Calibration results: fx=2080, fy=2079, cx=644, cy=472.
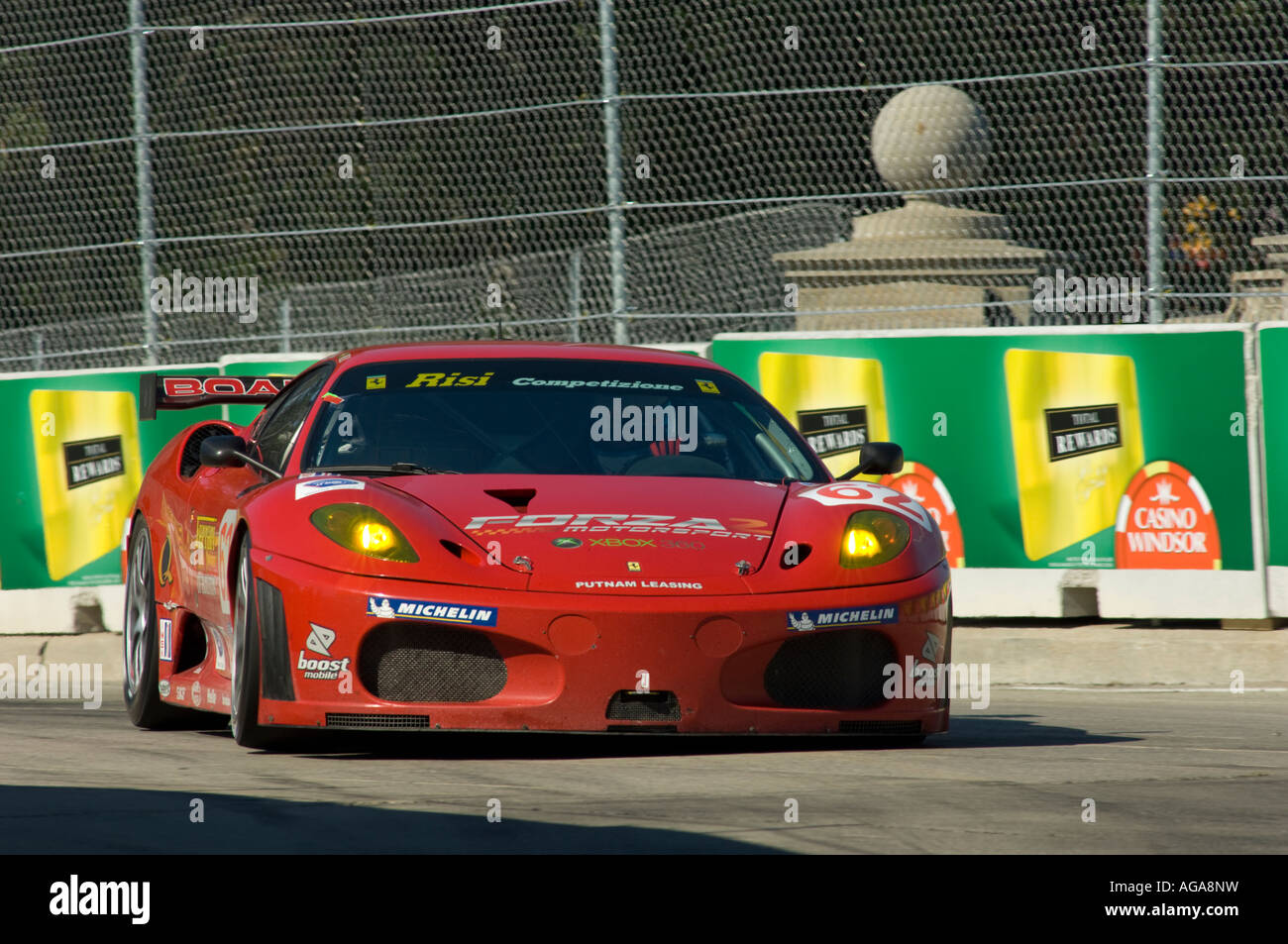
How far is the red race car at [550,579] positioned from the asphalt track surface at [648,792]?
0.55 feet

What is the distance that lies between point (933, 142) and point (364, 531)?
621cm

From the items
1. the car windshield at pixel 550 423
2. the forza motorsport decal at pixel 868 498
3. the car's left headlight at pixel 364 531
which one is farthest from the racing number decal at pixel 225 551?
the forza motorsport decal at pixel 868 498

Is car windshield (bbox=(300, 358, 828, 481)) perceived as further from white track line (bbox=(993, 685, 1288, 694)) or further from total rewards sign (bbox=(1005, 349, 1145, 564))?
total rewards sign (bbox=(1005, 349, 1145, 564))

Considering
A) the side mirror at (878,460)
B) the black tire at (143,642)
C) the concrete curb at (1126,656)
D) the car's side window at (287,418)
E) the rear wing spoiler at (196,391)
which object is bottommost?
the concrete curb at (1126,656)

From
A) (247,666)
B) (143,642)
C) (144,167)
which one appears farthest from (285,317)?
(247,666)

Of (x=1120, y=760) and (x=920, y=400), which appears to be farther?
(x=920, y=400)

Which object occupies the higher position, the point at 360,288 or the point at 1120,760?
the point at 360,288

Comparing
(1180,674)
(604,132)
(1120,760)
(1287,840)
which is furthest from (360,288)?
(1287,840)

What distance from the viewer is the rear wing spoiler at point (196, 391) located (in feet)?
24.8

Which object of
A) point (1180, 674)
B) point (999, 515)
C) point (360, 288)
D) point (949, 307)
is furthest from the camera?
point (360, 288)

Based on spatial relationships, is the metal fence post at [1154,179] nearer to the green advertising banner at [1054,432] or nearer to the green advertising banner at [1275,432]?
the green advertising banner at [1054,432]
